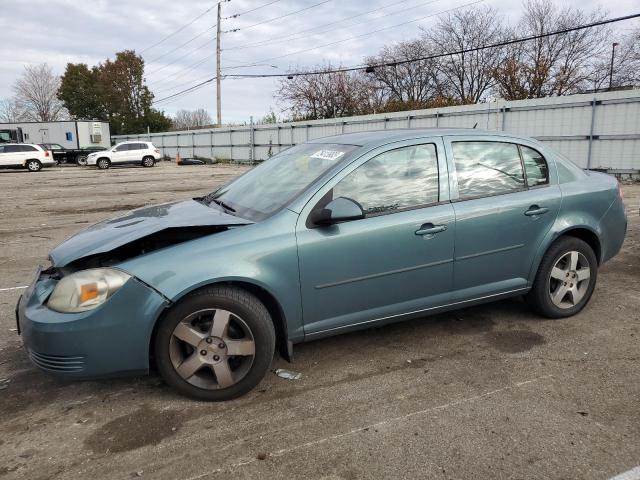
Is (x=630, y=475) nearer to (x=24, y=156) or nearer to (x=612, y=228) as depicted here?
(x=612, y=228)

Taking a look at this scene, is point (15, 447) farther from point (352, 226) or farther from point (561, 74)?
point (561, 74)

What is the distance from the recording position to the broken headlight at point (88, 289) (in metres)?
2.70

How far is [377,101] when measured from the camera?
144 feet

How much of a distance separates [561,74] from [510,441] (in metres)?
38.8

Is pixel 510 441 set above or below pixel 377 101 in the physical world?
below

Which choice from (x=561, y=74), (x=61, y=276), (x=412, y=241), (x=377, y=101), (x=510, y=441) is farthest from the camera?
(x=377, y=101)

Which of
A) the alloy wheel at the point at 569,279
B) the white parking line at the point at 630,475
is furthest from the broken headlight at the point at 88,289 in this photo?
the alloy wheel at the point at 569,279

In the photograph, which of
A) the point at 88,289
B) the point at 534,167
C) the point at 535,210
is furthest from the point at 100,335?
the point at 534,167

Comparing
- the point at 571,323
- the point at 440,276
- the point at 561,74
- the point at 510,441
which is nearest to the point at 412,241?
the point at 440,276

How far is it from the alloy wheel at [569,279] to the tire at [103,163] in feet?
103

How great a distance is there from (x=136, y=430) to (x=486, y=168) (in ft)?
9.73

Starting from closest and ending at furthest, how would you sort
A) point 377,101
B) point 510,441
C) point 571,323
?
point 510,441 → point 571,323 → point 377,101

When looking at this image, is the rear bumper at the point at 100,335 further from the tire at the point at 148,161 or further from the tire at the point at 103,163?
the tire at the point at 148,161

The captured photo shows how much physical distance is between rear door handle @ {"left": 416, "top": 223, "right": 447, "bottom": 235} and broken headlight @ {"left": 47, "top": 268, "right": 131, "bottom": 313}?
1.86 m
